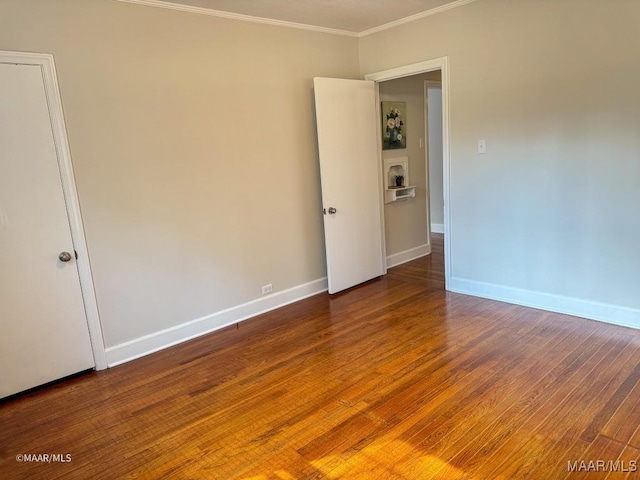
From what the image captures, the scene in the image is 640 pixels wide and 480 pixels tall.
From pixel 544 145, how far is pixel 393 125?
194cm

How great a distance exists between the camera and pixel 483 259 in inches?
161

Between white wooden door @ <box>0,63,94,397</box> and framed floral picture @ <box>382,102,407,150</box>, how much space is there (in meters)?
3.35

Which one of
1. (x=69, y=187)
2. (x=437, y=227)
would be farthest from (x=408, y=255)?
(x=69, y=187)

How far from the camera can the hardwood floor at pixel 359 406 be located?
2.09 meters

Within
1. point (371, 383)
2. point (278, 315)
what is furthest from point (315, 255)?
point (371, 383)

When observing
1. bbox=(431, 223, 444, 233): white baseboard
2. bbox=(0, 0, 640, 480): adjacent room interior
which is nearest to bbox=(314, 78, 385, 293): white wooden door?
bbox=(0, 0, 640, 480): adjacent room interior

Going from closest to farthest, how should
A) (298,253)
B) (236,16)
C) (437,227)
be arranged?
(236,16) < (298,253) < (437,227)

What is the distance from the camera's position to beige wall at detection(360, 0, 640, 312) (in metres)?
3.14

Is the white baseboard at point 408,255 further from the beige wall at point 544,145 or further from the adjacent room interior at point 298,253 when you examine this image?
the beige wall at point 544,145

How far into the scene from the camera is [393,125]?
5.11m

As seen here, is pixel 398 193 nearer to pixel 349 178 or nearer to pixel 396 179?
pixel 396 179

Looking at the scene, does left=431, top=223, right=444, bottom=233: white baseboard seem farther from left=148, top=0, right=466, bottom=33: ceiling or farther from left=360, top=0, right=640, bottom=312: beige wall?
left=148, top=0, right=466, bottom=33: ceiling

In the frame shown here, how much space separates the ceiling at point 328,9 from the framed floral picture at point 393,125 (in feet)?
3.29

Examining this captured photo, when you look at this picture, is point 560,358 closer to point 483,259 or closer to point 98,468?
point 483,259
